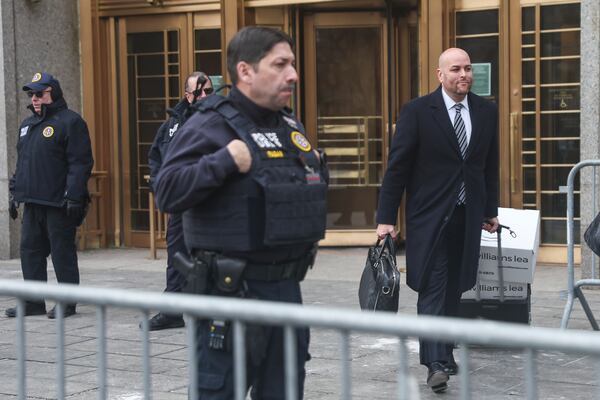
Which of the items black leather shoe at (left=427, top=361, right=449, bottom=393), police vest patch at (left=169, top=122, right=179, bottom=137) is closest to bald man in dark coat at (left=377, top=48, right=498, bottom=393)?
black leather shoe at (left=427, top=361, right=449, bottom=393)

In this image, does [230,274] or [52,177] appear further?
[52,177]

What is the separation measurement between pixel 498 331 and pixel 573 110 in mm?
8420

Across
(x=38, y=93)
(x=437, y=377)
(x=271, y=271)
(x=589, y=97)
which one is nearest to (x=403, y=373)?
(x=271, y=271)

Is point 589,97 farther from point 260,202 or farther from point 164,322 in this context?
point 260,202

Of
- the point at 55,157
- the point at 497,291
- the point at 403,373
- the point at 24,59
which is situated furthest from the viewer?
the point at 24,59

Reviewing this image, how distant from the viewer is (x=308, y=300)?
930cm

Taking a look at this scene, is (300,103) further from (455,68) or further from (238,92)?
(238,92)

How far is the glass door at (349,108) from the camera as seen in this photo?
1188cm

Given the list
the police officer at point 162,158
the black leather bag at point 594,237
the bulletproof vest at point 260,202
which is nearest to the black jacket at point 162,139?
the police officer at point 162,158

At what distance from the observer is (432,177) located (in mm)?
6293

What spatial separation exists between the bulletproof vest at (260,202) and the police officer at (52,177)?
183 inches

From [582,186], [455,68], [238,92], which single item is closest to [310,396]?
[455,68]

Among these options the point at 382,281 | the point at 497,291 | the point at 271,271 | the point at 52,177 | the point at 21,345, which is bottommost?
the point at 497,291

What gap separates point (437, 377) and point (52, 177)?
3796 millimetres
